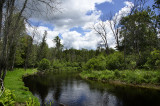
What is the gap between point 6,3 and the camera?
863 centimetres

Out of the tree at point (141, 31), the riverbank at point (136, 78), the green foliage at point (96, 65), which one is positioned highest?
the tree at point (141, 31)

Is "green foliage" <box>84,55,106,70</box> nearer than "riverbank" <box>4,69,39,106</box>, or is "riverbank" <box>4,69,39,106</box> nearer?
"riverbank" <box>4,69,39,106</box>

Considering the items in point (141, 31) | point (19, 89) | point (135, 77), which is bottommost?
point (19, 89)

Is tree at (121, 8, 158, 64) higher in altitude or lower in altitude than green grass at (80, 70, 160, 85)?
higher

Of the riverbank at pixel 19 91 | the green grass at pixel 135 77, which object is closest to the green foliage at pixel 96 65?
the green grass at pixel 135 77

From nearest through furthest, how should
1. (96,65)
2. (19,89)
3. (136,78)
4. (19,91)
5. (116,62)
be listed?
(19,91) → (19,89) → (136,78) → (116,62) → (96,65)

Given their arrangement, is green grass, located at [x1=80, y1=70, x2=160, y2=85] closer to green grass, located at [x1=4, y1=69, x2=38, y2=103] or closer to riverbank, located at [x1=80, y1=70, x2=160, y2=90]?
riverbank, located at [x1=80, y1=70, x2=160, y2=90]

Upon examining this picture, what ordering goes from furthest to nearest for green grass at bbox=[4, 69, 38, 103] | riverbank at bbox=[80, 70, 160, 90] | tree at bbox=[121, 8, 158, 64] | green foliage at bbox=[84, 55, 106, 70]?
green foliage at bbox=[84, 55, 106, 70], tree at bbox=[121, 8, 158, 64], riverbank at bbox=[80, 70, 160, 90], green grass at bbox=[4, 69, 38, 103]

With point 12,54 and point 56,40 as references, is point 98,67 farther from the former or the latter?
point 56,40

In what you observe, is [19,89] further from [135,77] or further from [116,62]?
[116,62]

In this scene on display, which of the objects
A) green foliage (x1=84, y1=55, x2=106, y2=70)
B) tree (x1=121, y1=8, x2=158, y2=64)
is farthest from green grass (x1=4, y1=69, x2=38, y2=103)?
tree (x1=121, y1=8, x2=158, y2=64)

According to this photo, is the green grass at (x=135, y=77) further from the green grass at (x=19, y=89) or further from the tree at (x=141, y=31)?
the green grass at (x=19, y=89)

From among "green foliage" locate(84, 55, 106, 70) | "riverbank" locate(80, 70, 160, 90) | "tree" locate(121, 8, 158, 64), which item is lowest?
"riverbank" locate(80, 70, 160, 90)

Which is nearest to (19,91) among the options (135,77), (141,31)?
(135,77)
